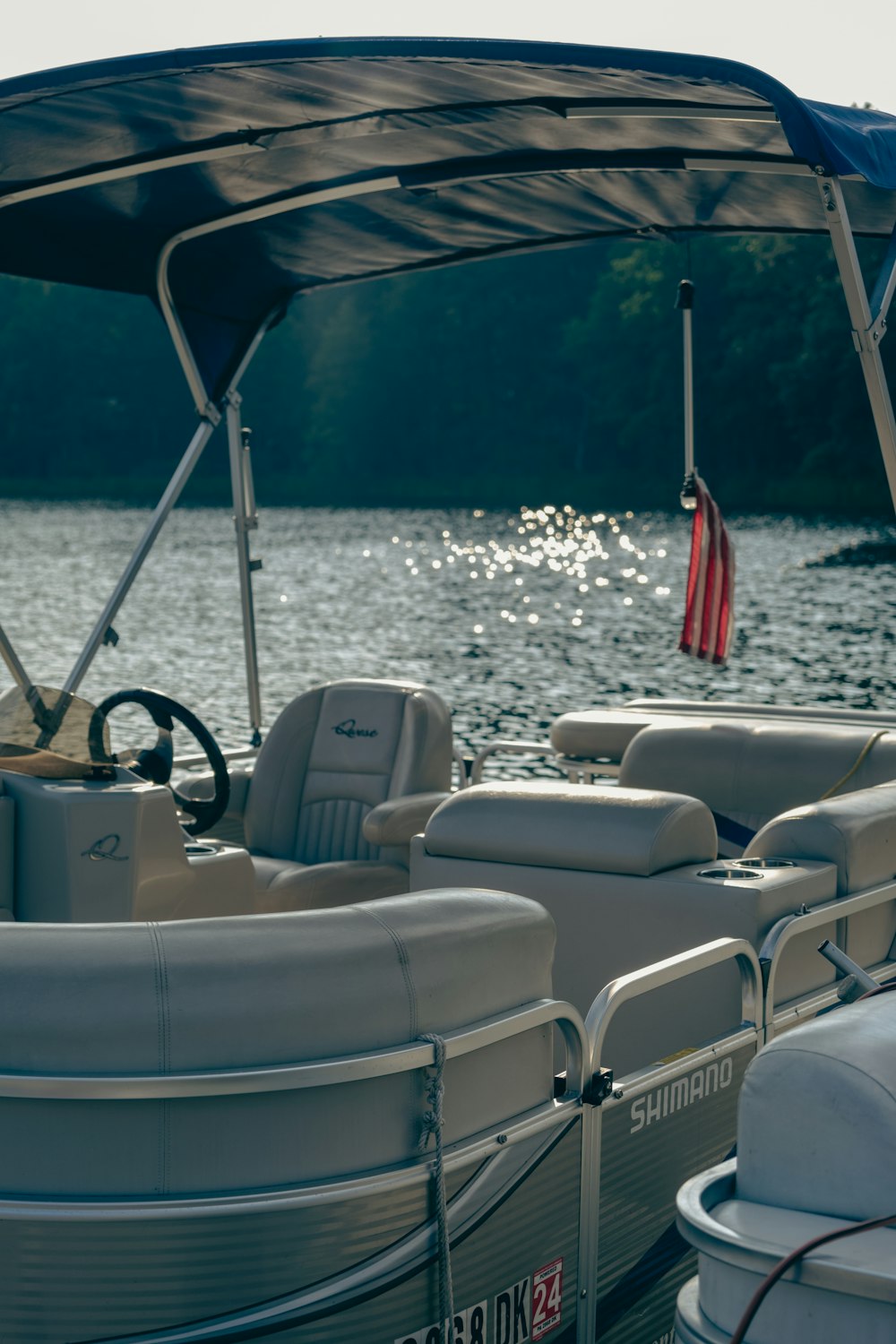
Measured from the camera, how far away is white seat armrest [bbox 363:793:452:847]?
5109 millimetres

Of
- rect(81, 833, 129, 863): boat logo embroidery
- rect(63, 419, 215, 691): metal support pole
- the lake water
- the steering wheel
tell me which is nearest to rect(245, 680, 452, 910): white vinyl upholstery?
the steering wheel

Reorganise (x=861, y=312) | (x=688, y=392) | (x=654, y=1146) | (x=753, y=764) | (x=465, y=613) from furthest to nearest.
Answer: (x=465, y=613)
(x=688, y=392)
(x=753, y=764)
(x=861, y=312)
(x=654, y=1146)

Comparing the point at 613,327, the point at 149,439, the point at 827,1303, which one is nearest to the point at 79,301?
the point at 149,439

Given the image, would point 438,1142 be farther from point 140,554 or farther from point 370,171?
point 140,554

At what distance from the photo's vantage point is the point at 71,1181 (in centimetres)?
213

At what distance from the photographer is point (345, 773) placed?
5.57 m

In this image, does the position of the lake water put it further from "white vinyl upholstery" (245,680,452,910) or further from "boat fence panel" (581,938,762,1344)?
"boat fence panel" (581,938,762,1344)

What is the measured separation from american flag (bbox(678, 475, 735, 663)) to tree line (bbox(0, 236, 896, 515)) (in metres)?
40.5

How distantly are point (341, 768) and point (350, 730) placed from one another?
0.43 feet

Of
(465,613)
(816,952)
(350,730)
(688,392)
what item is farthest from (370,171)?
(465,613)

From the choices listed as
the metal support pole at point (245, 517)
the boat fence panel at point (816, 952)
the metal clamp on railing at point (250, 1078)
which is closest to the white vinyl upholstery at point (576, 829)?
the boat fence panel at point (816, 952)

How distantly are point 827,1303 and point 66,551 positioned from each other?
43.7m

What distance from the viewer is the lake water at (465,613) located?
77.3ft

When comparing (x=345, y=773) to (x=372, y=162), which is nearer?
(x=372, y=162)
